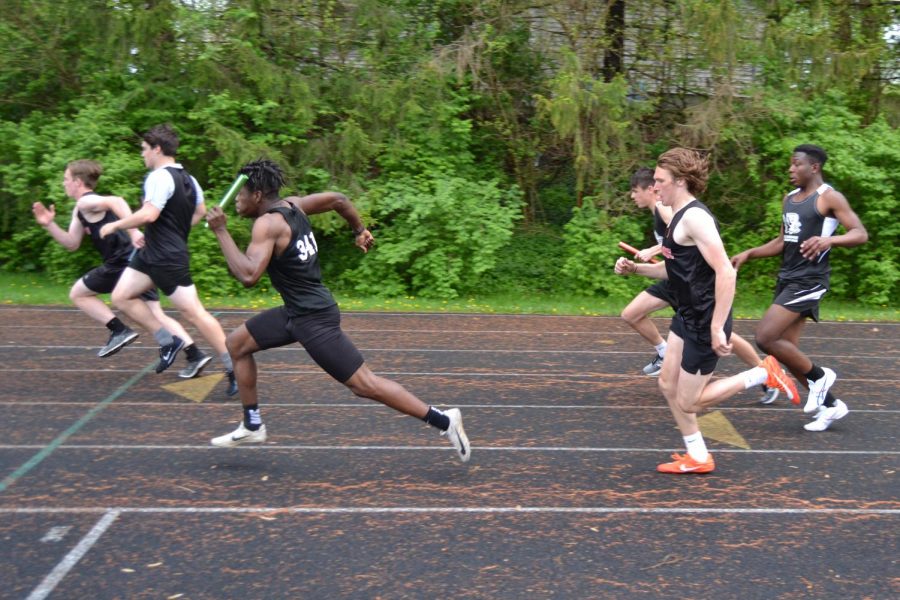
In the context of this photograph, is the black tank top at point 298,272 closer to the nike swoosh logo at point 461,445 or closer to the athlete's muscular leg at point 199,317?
the nike swoosh logo at point 461,445

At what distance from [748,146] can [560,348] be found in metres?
6.20

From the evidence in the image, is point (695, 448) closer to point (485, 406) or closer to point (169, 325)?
point (485, 406)

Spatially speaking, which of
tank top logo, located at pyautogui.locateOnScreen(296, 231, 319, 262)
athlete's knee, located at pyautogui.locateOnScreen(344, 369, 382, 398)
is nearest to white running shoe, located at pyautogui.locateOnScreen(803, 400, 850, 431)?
athlete's knee, located at pyautogui.locateOnScreen(344, 369, 382, 398)

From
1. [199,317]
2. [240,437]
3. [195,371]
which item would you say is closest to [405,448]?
[240,437]

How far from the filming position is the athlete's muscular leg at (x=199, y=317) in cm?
697

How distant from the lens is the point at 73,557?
415 centimetres

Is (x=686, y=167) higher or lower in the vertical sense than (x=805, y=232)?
higher

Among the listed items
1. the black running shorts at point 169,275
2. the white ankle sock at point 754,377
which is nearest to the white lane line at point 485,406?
the black running shorts at point 169,275

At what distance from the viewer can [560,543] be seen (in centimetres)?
444

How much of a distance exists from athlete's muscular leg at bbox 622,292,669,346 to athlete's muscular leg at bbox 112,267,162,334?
12.6 ft

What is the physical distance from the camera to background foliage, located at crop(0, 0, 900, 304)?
13.3m

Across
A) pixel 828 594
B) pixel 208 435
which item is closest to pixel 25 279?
pixel 208 435

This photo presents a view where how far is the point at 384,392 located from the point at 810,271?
128 inches

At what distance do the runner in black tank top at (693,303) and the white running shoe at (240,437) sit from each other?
7.98 ft
